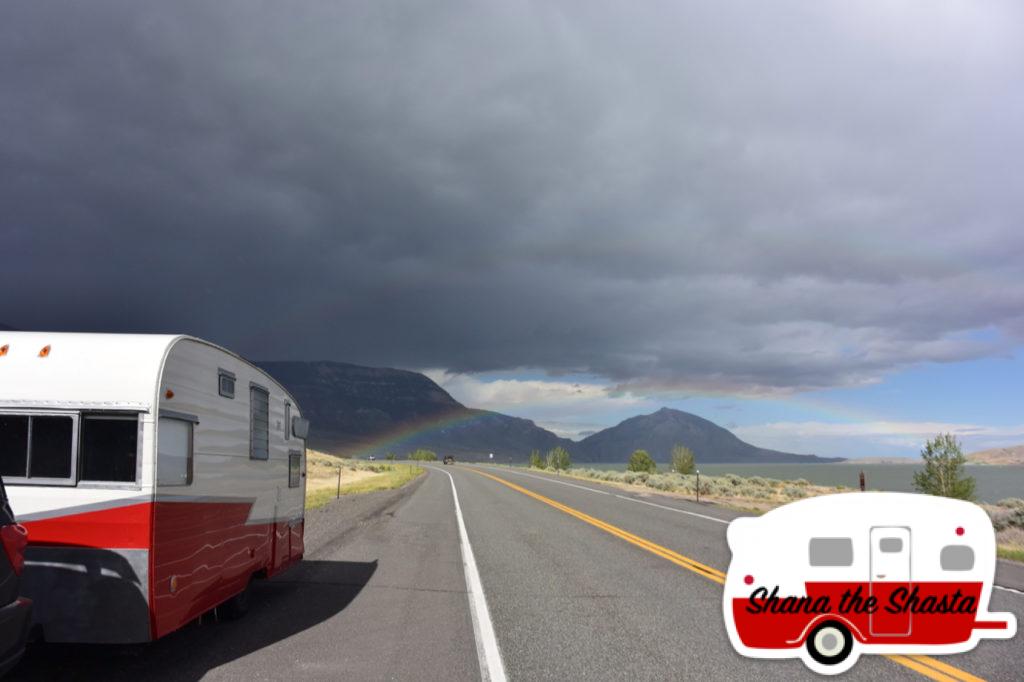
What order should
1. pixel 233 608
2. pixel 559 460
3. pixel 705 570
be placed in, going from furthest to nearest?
pixel 559 460 → pixel 705 570 → pixel 233 608

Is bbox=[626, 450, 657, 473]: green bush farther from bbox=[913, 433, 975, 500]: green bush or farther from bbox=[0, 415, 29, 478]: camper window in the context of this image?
bbox=[0, 415, 29, 478]: camper window

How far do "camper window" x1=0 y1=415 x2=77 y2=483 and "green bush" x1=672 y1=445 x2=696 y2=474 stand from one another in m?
56.7

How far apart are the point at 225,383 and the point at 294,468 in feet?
9.64

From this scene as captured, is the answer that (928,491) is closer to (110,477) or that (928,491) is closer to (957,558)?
(957,558)

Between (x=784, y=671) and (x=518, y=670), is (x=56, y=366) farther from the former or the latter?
(x=784, y=671)

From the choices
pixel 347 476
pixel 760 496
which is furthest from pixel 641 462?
pixel 760 496

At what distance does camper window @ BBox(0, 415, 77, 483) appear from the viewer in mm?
5523

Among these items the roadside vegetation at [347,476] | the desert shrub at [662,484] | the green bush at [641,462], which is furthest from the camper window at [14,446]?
the green bush at [641,462]

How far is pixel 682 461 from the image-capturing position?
59.5 m

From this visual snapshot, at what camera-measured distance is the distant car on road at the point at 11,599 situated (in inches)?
177

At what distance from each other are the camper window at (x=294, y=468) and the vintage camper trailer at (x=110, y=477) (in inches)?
113

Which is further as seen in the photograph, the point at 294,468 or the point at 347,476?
the point at 347,476

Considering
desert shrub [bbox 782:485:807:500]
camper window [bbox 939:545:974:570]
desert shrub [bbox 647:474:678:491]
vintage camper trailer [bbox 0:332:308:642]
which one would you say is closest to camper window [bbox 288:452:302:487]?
vintage camper trailer [bbox 0:332:308:642]

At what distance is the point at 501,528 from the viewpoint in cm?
1678
